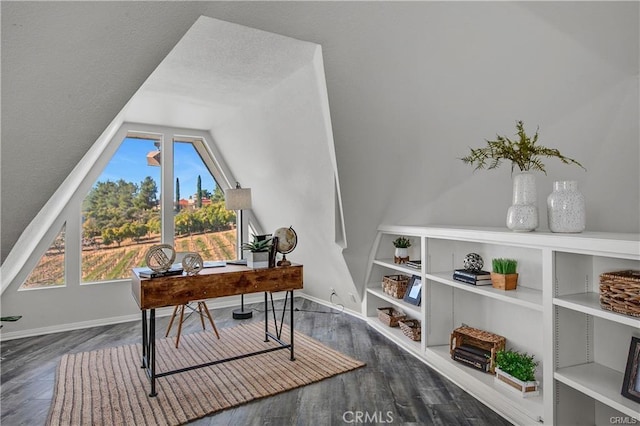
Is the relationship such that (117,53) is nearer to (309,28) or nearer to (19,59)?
(19,59)

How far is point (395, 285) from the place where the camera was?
369cm

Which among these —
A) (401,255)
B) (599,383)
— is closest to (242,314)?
(401,255)

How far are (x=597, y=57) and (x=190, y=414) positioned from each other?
3553 millimetres

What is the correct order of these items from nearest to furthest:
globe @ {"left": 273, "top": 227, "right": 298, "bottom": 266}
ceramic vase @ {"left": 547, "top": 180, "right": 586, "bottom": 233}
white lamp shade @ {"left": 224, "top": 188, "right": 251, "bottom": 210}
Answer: ceramic vase @ {"left": 547, "top": 180, "right": 586, "bottom": 233} < globe @ {"left": 273, "top": 227, "right": 298, "bottom": 266} < white lamp shade @ {"left": 224, "top": 188, "right": 251, "bottom": 210}

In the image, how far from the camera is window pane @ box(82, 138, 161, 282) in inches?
171

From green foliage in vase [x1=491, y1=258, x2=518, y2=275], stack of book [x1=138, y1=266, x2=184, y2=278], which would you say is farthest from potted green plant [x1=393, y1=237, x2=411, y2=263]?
stack of book [x1=138, y1=266, x2=184, y2=278]

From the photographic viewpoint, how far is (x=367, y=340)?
3.56 m

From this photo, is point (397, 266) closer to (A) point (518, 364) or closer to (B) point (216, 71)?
(A) point (518, 364)

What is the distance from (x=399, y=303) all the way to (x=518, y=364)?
1316mm

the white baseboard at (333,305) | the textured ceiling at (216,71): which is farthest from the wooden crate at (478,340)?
the textured ceiling at (216,71)

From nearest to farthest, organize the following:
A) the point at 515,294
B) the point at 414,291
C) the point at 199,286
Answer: the point at 515,294 → the point at 199,286 → the point at 414,291

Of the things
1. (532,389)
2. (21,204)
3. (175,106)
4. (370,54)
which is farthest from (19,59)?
(532,389)

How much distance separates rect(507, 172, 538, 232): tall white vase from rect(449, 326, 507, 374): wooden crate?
0.86 m

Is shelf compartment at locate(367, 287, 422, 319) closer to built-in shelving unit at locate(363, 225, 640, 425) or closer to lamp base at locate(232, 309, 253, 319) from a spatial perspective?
built-in shelving unit at locate(363, 225, 640, 425)
